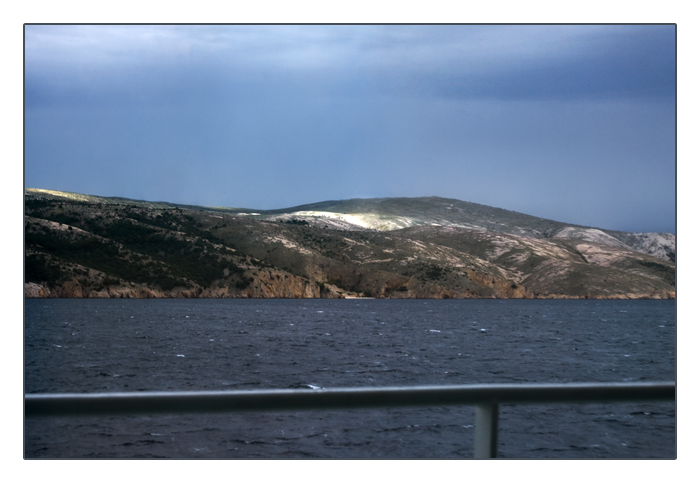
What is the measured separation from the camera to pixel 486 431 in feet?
10.6

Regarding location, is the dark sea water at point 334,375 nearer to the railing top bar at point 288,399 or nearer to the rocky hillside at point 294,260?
the railing top bar at point 288,399

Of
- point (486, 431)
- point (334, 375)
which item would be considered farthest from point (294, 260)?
point (486, 431)

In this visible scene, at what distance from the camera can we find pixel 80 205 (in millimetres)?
124750

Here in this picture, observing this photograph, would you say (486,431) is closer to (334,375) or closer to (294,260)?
(334,375)

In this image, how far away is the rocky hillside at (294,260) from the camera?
113m

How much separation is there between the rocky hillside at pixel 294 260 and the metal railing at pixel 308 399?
93.3 meters

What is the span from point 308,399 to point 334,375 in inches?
1193

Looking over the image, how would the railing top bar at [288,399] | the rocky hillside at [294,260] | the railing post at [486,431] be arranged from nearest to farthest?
the railing top bar at [288,399] < the railing post at [486,431] < the rocky hillside at [294,260]

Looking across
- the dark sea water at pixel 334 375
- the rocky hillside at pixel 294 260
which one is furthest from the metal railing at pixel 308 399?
the rocky hillside at pixel 294 260

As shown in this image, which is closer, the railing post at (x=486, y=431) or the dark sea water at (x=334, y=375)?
the railing post at (x=486, y=431)

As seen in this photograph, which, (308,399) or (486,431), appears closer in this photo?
(308,399)
